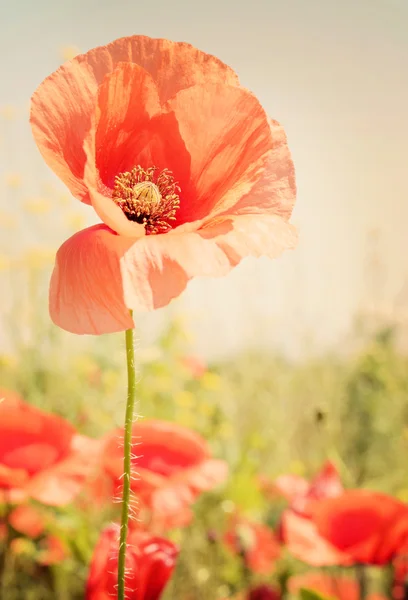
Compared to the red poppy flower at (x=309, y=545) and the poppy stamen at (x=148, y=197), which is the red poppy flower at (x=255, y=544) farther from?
the poppy stamen at (x=148, y=197)

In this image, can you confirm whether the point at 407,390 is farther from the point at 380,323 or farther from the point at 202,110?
the point at 202,110

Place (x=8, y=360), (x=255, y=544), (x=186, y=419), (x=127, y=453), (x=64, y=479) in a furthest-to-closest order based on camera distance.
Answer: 1. (x=186, y=419)
2. (x=8, y=360)
3. (x=255, y=544)
4. (x=64, y=479)
5. (x=127, y=453)

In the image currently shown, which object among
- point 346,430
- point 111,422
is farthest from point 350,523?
point 346,430

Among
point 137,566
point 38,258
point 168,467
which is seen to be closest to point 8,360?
point 38,258

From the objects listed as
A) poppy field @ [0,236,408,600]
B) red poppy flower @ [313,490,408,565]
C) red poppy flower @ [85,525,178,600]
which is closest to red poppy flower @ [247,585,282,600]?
poppy field @ [0,236,408,600]

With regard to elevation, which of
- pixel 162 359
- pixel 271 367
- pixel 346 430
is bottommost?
pixel 346 430

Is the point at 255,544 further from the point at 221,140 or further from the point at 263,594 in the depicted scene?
the point at 221,140
